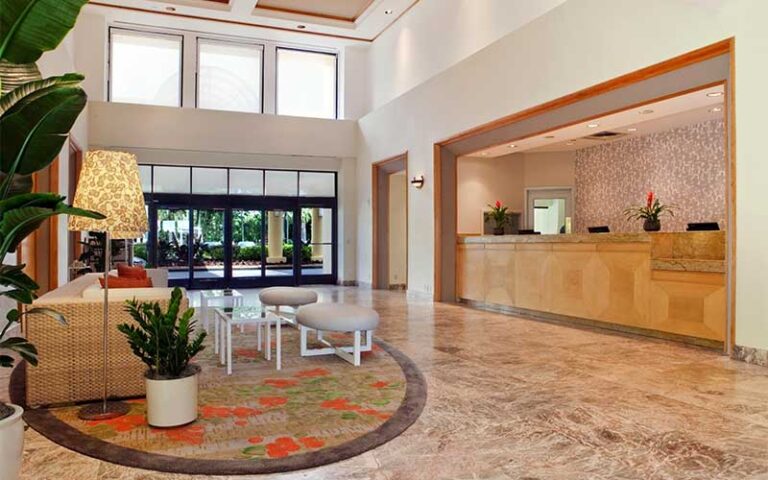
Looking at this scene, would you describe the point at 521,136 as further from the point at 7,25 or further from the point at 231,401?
the point at 7,25

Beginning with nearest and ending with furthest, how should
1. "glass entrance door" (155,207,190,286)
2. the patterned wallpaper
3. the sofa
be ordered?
the sofa, the patterned wallpaper, "glass entrance door" (155,207,190,286)

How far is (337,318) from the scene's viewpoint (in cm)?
505

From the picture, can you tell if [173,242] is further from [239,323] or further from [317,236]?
[239,323]

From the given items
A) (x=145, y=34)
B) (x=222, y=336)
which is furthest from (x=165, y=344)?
(x=145, y=34)

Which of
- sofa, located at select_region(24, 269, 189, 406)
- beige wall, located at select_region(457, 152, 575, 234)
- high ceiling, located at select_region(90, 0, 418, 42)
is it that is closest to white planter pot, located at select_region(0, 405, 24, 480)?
sofa, located at select_region(24, 269, 189, 406)

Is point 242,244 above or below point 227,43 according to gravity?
below

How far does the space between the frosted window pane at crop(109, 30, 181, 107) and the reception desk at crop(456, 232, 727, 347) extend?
28.4ft

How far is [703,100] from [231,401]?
6080 millimetres

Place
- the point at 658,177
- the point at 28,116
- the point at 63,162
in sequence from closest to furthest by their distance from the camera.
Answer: the point at 28,116, the point at 63,162, the point at 658,177

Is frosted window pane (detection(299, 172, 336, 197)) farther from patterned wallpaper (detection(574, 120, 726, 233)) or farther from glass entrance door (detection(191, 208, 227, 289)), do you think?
patterned wallpaper (detection(574, 120, 726, 233))

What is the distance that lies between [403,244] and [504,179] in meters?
2.89

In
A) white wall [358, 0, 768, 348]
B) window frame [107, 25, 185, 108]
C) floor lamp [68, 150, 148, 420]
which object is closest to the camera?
floor lamp [68, 150, 148, 420]

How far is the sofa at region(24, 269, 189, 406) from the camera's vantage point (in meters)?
3.64

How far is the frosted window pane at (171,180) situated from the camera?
1294 centimetres
